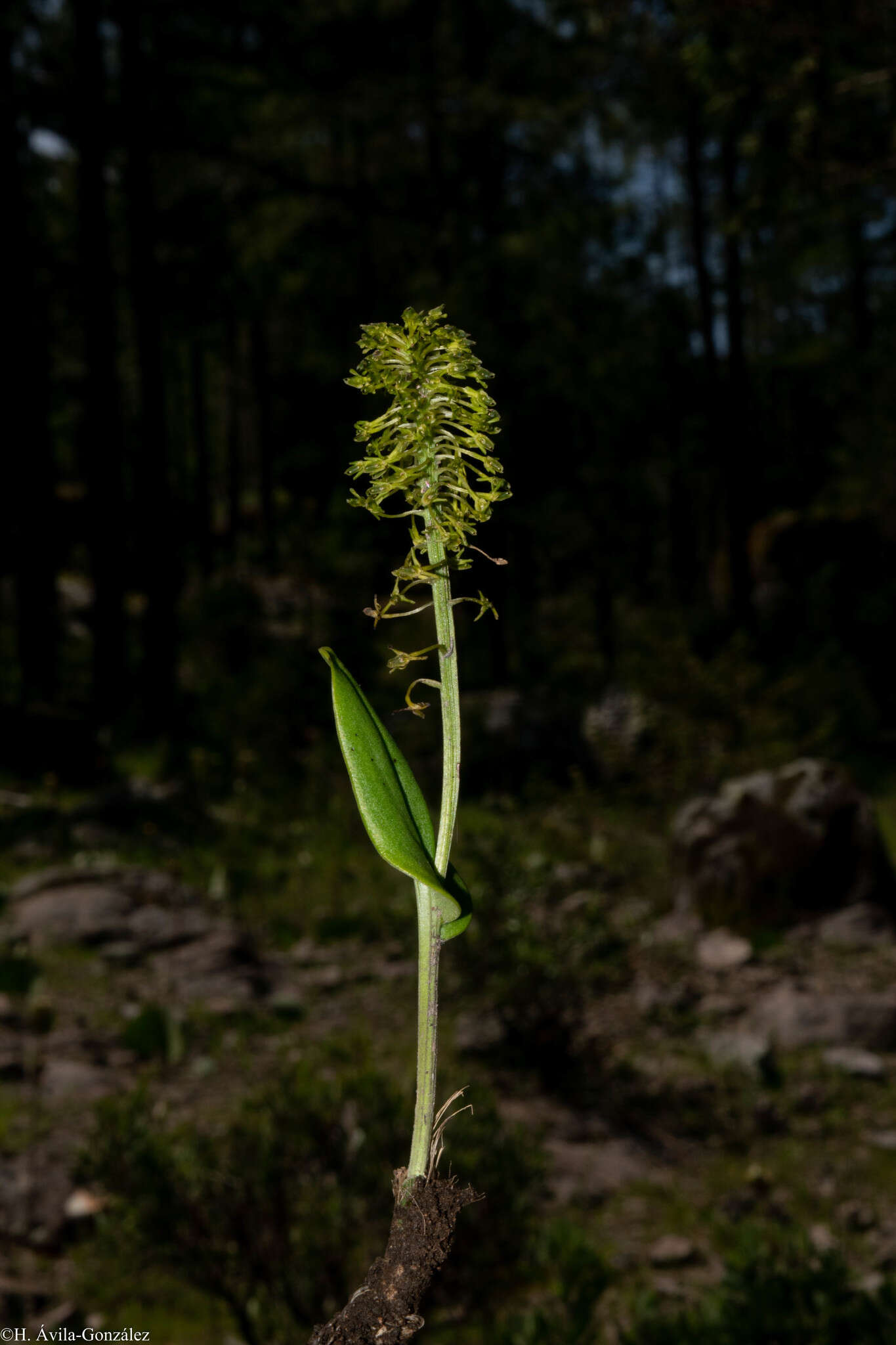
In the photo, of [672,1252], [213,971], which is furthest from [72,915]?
[672,1252]

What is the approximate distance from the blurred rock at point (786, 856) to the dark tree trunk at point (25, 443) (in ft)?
26.0

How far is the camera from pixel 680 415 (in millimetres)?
19203

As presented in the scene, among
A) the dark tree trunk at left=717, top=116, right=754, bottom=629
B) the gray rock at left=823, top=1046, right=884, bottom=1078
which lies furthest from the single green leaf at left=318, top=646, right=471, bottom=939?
the dark tree trunk at left=717, top=116, right=754, bottom=629

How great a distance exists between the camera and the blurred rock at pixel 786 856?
21.1ft

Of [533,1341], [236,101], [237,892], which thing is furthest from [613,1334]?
[236,101]

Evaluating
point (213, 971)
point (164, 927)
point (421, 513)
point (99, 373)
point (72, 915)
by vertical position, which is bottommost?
point (213, 971)

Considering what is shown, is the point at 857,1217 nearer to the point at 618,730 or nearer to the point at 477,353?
the point at 618,730

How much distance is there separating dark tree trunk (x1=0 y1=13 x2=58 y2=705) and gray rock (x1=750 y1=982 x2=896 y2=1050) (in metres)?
8.96

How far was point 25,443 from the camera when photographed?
11.8m

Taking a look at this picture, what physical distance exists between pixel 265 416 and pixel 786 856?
18.4 m

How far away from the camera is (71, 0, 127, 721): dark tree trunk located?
1034cm

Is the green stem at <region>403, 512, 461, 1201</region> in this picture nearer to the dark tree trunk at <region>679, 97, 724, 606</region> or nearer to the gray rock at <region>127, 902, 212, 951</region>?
the gray rock at <region>127, 902, 212, 951</region>

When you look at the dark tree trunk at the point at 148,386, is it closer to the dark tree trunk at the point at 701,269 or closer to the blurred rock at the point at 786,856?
the blurred rock at the point at 786,856

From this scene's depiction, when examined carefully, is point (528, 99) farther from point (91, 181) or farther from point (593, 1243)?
point (593, 1243)
